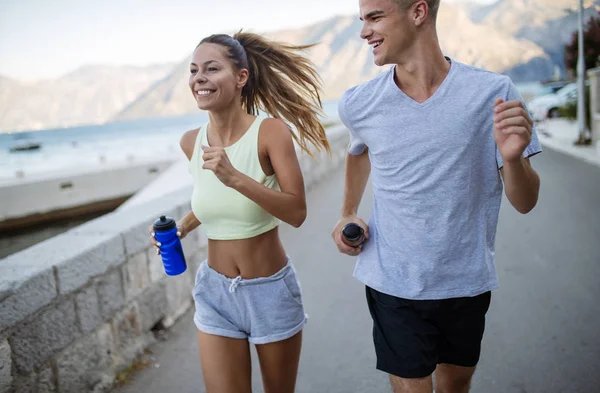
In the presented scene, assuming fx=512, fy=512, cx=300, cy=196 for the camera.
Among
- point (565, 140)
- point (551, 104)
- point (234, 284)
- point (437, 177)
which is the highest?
point (437, 177)

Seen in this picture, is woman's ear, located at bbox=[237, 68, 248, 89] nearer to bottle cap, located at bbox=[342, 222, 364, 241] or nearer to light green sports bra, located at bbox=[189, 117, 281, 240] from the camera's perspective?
light green sports bra, located at bbox=[189, 117, 281, 240]

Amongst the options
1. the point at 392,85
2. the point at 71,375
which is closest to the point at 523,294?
the point at 392,85

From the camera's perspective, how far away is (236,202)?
2.36 m

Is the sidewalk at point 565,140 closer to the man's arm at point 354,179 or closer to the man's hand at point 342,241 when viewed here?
the man's arm at point 354,179

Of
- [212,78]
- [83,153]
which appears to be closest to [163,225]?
[212,78]

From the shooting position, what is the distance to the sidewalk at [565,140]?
13.1 metres

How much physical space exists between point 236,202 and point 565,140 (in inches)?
657

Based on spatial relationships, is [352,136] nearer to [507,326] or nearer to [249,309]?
[249,309]

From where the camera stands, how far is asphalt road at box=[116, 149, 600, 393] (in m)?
3.41

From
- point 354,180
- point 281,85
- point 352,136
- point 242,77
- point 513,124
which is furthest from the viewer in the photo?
point 281,85

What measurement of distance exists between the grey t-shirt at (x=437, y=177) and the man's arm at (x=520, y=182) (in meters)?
0.11

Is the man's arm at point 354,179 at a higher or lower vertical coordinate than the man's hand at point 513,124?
lower

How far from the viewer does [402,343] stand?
2080 mm

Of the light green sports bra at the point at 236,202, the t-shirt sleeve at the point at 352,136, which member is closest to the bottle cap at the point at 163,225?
the light green sports bra at the point at 236,202
